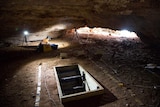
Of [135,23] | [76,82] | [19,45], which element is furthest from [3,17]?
[135,23]

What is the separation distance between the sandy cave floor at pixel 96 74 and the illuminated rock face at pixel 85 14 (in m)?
1.60

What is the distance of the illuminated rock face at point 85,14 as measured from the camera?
6.78 metres

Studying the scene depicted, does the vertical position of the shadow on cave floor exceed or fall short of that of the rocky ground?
it falls short

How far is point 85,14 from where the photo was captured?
891cm

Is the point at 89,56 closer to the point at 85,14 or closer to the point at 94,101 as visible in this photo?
the point at 85,14

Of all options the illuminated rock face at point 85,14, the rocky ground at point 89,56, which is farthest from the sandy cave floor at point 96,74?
the illuminated rock face at point 85,14

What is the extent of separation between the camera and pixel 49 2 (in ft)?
24.8

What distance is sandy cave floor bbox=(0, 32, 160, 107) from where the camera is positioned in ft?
16.2

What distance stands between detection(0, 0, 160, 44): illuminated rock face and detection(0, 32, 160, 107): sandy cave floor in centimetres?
160

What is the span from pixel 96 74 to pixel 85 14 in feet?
12.8

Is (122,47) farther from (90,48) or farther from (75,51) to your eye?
(75,51)

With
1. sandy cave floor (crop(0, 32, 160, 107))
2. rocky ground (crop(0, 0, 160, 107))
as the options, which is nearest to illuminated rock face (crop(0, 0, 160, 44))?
rocky ground (crop(0, 0, 160, 107))

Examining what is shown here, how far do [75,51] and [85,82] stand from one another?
3.47 m

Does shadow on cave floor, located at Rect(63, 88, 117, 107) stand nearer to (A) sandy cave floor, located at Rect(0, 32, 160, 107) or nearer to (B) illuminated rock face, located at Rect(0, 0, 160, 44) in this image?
(A) sandy cave floor, located at Rect(0, 32, 160, 107)
